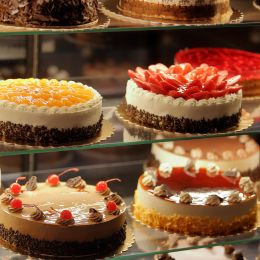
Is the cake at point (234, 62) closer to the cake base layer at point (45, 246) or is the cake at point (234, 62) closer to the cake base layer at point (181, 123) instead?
the cake base layer at point (181, 123)

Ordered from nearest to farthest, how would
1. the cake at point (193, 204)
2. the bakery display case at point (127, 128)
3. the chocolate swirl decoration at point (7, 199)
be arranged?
the bakery display case at point (127, 128), the chocolate swirl decoration at point (7, 199), the cake at point (193, 204)

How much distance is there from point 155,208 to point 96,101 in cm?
63

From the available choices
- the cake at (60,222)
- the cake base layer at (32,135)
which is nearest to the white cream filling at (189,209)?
the cake at (60,222)

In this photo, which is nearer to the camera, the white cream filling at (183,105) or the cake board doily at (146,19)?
the cake board doily at (146,19)

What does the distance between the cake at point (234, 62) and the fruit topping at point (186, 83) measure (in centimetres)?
41

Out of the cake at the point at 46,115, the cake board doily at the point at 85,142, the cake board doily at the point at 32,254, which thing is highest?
the cake at the point at 46,115

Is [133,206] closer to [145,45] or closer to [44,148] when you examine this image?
[44,148]

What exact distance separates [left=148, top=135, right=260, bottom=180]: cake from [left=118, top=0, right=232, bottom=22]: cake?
1.00 meters

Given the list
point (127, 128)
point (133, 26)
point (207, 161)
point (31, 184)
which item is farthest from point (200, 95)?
point (207, 161)

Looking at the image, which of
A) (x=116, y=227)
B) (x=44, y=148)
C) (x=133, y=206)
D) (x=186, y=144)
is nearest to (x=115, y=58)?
(x=186, y=144)

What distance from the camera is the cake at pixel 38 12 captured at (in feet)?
8.29

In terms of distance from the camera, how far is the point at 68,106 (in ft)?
8.79

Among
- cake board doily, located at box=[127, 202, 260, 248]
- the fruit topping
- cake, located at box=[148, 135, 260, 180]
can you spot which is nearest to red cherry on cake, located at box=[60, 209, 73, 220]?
cake board doily, located at box=[127, 202, 260, 248]

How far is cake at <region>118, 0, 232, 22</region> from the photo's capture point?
2.76 metres
